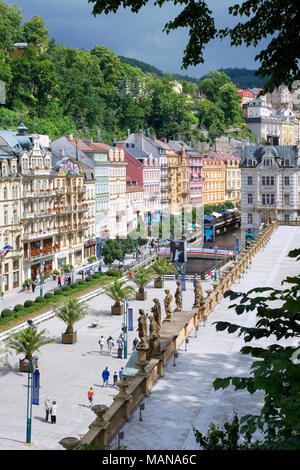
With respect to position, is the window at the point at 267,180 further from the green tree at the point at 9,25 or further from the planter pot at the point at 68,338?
the planter pot at the point at 68,338

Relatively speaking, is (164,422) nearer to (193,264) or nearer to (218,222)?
(193,264)

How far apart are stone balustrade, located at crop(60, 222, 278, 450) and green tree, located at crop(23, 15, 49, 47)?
92954mm

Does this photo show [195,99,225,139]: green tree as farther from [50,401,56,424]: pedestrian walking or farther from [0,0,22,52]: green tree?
[50,401,56,424]: pedestrian walking

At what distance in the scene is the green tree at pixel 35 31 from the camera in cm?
13112

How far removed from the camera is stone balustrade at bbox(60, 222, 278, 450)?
21125 millimetres

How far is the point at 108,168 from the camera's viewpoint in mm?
101375

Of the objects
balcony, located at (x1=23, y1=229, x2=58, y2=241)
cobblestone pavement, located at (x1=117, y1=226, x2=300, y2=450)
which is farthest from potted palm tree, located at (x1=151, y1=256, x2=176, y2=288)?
cobblestone pavement, located at (x1=117, y1=226, x2=300, y2=450)

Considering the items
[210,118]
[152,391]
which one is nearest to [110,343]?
[152,391]

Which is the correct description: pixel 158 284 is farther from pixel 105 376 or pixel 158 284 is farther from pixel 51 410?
pixel 51 410

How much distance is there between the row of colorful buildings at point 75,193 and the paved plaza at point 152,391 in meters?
20.0

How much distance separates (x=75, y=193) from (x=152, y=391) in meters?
61.3

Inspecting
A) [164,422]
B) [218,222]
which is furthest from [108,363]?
[218,222]

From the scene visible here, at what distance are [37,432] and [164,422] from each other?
9301 mm

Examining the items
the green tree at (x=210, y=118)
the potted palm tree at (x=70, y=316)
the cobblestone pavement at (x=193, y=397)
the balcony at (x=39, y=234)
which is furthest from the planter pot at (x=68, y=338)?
the green tree at (x=210, y=118)
